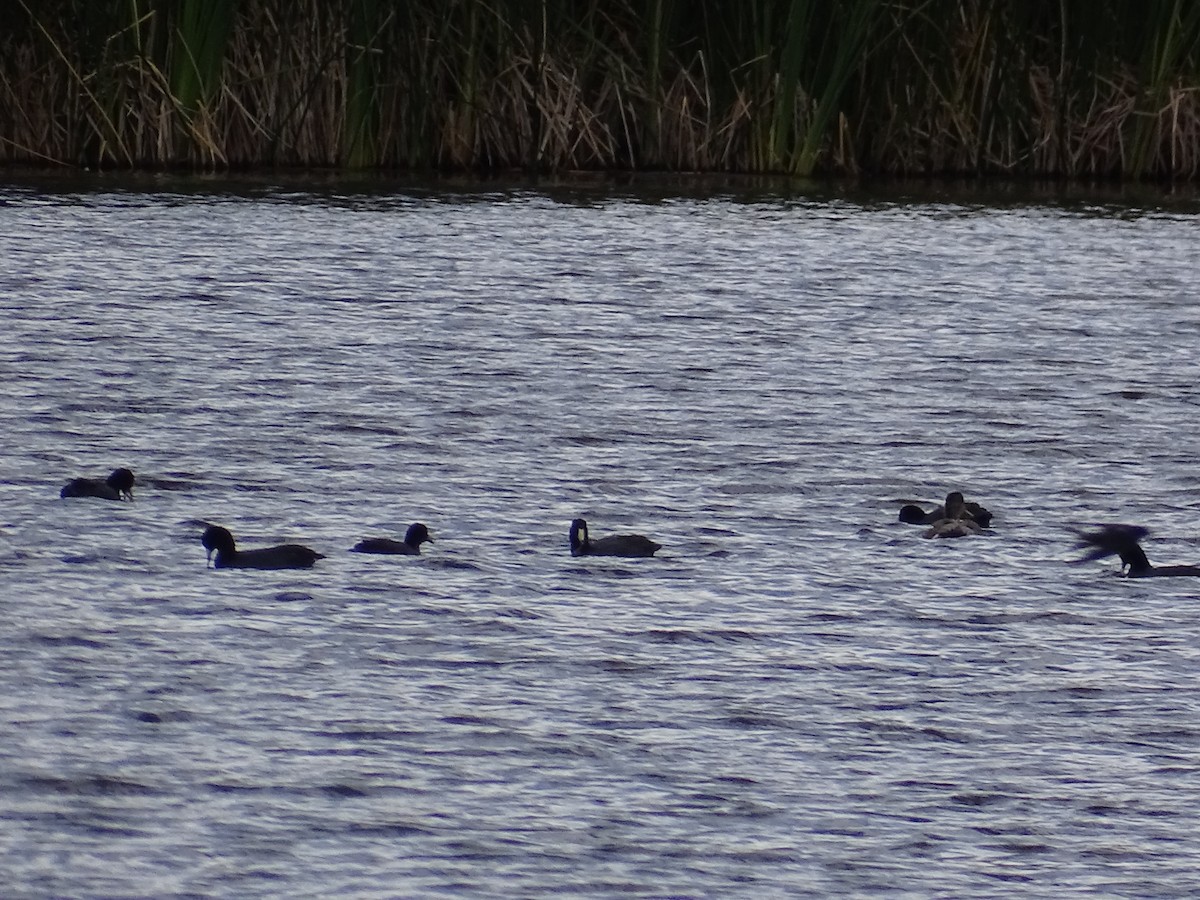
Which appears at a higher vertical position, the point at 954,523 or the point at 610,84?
the point at 610,84

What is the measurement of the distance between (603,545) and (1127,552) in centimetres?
145

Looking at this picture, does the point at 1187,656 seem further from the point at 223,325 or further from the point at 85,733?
the point at 223,325

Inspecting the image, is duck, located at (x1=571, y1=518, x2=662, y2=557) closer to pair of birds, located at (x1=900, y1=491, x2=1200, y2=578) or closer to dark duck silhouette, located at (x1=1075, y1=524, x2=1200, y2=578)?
pair of birds, located at (x1=900, y1=491, x2=1200, y2=578)

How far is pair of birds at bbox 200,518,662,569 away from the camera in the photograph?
22.6 feet

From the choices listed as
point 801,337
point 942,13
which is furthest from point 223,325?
point 942,13

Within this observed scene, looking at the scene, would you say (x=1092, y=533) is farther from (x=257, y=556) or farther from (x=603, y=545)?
(x=257, y=556)

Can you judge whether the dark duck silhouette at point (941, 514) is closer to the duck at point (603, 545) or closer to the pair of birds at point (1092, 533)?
the pair of birds at point (1092, 533)

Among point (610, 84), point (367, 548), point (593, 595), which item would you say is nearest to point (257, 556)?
point (367, 548)

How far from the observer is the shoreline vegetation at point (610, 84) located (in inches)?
704

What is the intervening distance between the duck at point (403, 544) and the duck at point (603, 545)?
0.42m

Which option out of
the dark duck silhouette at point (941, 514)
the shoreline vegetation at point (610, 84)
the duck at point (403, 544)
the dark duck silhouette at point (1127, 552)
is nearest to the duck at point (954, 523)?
the dark duck silhouette at point (941, 514)

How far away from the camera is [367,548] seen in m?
7.11

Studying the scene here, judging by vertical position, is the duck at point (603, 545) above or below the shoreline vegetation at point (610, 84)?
below

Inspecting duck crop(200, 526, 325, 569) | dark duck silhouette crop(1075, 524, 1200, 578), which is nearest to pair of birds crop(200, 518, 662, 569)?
duck crop(200, 526, 325, 569)
